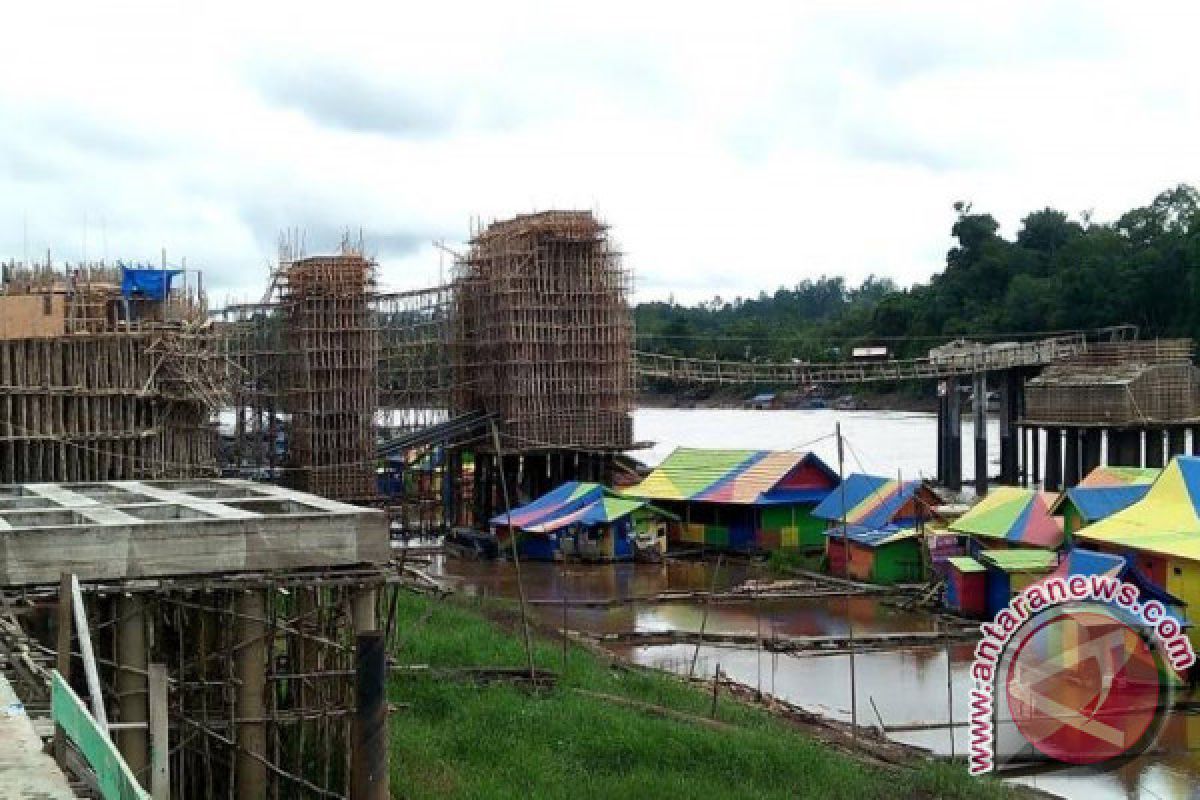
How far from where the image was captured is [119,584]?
12297 mm

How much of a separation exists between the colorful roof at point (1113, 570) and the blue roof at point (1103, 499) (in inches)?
144

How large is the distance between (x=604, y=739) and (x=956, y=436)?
39114mm

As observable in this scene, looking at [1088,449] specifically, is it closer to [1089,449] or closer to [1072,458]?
[1089,449]

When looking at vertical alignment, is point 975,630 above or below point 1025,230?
below

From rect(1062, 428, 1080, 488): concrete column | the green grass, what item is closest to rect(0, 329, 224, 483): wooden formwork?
the green grass

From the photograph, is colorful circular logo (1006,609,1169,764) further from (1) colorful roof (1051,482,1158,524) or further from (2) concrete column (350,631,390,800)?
(2) concrete column (350,631,390,800)

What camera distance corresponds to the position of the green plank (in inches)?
253

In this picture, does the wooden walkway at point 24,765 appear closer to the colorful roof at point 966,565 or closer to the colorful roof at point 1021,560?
the colorful roof at point 1021,560

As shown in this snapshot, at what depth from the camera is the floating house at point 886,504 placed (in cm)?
3369

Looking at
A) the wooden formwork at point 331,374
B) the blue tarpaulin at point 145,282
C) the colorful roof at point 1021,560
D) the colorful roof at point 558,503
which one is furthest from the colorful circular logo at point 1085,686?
the wooden formwork at point 331,374

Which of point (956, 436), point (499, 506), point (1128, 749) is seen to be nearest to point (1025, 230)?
point (956, 436)

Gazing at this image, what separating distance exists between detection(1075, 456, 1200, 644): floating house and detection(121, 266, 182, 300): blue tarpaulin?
18.1 m

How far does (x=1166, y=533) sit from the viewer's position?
2353cm

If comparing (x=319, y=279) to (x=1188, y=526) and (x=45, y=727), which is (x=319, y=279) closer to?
(x=1188, y=526)
